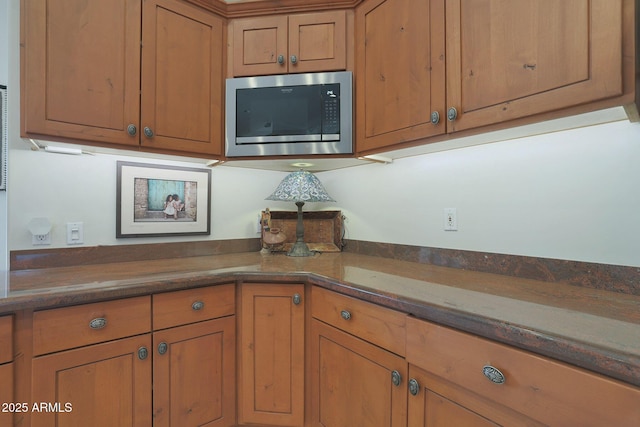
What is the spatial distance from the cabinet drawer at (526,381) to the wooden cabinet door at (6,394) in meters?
1.32

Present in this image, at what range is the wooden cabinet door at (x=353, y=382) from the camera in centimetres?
99

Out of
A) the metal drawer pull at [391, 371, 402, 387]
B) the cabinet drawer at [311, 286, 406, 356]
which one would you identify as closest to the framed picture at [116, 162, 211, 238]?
the cabinet drawer at [311, 286, 406, 356]

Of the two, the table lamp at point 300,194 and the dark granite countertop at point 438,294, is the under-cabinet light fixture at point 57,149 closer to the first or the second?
the dark granite countertop at point 438,294

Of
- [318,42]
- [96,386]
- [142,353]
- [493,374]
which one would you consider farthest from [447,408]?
[318,42]

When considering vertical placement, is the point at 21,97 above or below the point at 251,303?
above

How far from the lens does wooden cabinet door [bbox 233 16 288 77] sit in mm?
1566

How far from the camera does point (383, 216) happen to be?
1.78 metres

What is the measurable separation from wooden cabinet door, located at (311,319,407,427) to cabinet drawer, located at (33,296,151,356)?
73 centimetres

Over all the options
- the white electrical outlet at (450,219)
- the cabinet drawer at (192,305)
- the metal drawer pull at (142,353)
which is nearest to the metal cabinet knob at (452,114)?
the white electrical outlet at (450,219)

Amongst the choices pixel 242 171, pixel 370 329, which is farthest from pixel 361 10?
pixel 370 329

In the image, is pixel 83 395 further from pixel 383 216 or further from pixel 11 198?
pixel 383 216

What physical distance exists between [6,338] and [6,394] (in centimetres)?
18

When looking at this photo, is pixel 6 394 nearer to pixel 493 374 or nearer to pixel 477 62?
pixel 493 374

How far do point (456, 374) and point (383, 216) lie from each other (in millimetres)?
1074
